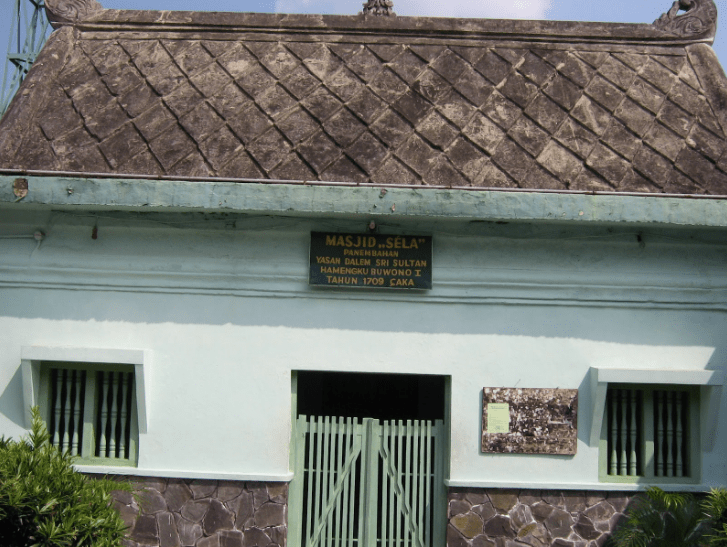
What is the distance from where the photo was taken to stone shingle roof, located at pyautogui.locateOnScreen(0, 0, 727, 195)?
6.19 m

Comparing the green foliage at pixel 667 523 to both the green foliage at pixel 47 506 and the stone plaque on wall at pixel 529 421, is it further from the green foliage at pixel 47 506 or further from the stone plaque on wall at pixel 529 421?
the green foliage at pixel 47 506

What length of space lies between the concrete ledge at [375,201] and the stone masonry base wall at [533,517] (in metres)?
2.45

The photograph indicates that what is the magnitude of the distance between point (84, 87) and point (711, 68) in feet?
22.3

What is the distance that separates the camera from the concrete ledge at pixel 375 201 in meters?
5.57

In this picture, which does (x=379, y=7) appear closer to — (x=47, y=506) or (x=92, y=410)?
(x=92, y=410)

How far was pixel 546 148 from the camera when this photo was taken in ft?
20.9

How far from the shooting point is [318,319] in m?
5.95

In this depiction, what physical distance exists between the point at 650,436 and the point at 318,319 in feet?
10.5

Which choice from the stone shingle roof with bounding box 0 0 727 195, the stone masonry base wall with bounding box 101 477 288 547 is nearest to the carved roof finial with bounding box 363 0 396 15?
the stone shingle roof with bounding box 0 0 727 195

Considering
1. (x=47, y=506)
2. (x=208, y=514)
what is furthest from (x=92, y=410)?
(x=47, y=506)

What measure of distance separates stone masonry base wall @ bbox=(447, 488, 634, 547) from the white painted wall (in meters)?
0.22

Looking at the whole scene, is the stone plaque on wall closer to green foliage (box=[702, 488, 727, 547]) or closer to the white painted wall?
the white painted wall

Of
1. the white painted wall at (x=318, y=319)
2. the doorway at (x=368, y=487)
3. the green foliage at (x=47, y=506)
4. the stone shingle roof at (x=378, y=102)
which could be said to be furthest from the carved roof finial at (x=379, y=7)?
the green foliage at (x=47, y=506)

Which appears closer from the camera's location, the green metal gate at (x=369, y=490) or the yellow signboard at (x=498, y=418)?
the yellow signboard at (x=498, y=418)
